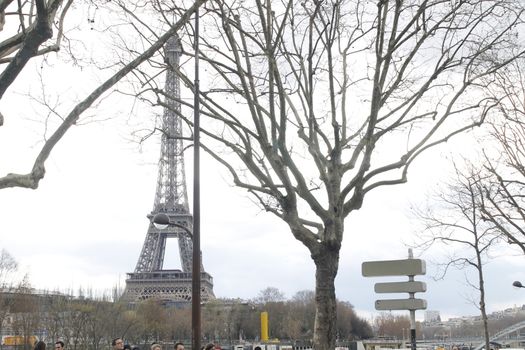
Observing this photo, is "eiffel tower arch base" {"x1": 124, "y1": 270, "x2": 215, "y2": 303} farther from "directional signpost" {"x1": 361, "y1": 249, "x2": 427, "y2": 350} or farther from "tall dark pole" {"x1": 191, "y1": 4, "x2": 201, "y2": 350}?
"tall dark pole" {"x1": 191, "y1": 4, "x2": 201, "y2": 350}

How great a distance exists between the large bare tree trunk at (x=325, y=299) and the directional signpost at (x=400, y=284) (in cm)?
85

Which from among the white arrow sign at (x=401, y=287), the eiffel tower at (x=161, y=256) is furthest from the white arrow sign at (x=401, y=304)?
the eiffel tower at (x=161, y=256)

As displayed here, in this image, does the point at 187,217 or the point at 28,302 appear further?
the point at 187,217

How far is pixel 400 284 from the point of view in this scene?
12750 millimetres

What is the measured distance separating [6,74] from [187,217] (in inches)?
2894

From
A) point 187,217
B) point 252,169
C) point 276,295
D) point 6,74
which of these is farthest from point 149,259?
point 6,74

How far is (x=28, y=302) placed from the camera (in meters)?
48.5

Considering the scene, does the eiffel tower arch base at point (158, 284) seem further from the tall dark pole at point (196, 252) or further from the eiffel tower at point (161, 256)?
the tall dark pole at point (196, 252)

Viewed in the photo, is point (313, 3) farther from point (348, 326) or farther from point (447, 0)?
point (348, 326)

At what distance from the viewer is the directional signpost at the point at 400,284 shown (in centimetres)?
1243

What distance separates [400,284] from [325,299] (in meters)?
1.78

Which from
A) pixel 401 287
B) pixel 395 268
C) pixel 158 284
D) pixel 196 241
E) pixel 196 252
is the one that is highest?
pixel 158 284

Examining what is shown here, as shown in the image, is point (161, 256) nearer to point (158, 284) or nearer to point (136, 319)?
point (158, 284)

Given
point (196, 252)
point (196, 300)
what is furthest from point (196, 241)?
point (196, 300)
